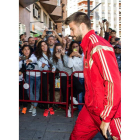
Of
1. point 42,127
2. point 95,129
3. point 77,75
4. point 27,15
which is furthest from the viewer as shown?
point 27,15

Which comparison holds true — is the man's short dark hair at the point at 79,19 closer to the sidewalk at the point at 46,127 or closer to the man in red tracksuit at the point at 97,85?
the man in red tracksuit at the point at 97,85

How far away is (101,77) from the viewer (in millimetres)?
1858

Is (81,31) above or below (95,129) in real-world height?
above

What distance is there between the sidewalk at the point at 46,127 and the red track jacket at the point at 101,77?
192cm

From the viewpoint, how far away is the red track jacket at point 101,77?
169 centimetres

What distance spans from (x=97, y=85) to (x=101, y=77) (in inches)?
3.9

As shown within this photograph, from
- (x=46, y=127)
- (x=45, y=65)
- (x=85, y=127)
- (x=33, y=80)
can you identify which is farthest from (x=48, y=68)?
(x=85, y=127)

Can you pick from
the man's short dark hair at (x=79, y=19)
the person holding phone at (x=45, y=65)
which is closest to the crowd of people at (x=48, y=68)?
the person holding phone at (x=45, y=65)

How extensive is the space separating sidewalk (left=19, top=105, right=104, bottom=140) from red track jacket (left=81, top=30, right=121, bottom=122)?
192 cm

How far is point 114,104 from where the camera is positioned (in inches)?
65.9
